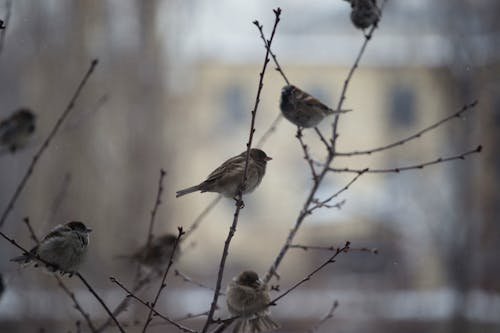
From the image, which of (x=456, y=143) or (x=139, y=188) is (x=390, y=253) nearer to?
(x=456, y=143)

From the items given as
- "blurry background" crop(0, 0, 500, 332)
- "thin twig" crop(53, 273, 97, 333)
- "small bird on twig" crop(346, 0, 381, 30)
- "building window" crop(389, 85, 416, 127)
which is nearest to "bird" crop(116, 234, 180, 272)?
"thin twig" crop(53, 273, 97, 333)

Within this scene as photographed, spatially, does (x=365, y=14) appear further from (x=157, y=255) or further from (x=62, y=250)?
(x=157, y=255)

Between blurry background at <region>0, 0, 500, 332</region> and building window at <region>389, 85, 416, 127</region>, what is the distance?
158mm

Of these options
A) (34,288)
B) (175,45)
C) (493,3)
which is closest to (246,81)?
(175,45)

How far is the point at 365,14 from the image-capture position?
86.9 inches

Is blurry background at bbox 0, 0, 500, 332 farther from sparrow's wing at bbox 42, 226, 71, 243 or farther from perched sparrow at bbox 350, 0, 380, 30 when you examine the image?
sparrow's wing at bbox 42, 226, 71, 243

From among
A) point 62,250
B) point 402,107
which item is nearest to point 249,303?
point 62,250

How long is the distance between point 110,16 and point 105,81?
67cm

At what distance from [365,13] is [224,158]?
467cm

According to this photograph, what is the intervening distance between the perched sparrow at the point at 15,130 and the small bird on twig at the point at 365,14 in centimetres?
154

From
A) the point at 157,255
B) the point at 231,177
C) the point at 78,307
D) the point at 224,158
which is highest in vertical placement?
the point at 224,158

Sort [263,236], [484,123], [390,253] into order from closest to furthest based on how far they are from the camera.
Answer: [484,123]
[390,253]
[263,236]

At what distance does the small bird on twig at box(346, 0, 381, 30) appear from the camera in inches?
Result: 86.5

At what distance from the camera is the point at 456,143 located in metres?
5.91
